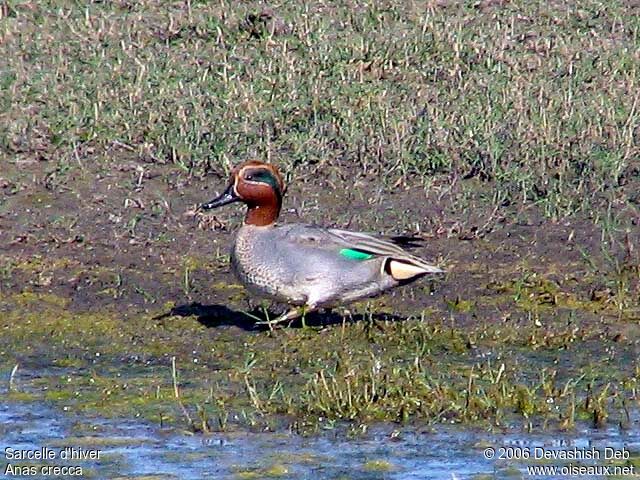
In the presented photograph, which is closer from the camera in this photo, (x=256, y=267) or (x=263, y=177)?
(x=256, y=267)

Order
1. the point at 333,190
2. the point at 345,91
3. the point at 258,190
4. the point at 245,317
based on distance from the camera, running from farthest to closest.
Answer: the point at 345,91
the point at 333,190
the point at 245,317
the point at 258,190

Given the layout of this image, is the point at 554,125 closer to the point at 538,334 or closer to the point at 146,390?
the point at 538,334

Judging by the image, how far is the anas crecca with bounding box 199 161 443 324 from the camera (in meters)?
7.98

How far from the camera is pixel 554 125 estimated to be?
398 inches

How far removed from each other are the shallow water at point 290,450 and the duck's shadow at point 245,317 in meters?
1.30

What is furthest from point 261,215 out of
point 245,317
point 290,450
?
point 290,450

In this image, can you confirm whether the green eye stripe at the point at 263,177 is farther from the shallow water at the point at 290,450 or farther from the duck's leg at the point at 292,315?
the shallow water at the point at 290,450

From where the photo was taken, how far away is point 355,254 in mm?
8039

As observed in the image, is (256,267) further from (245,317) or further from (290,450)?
(290,450)

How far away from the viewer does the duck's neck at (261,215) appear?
827cm

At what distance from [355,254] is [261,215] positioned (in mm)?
525

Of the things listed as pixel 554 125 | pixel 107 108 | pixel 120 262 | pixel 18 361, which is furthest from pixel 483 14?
pixel 18 361

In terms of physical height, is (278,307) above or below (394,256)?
below

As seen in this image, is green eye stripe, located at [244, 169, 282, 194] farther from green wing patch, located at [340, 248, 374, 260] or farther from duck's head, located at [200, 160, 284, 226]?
green wing patch, located at [340, 248, 374, 260]
